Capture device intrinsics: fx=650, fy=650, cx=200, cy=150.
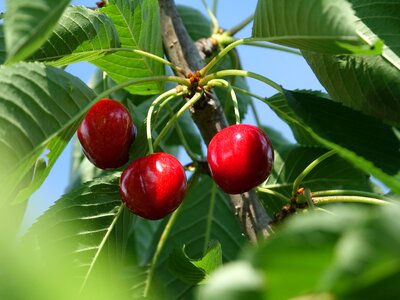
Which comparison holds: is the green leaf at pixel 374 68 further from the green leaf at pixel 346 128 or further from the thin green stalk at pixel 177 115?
the thin green stalk at pixel 177 115

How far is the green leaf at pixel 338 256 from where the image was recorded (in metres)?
0.39

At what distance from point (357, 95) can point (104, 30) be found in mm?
602

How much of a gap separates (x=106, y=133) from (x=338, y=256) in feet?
3.77

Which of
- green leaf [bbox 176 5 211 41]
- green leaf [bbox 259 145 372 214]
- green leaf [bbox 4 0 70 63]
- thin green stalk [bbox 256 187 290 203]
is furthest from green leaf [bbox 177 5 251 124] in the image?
green leaf [bbox 4 0 70 63]

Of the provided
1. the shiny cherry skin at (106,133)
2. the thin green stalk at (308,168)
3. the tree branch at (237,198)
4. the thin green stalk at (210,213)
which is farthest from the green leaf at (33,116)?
the thin green stalk at (210,213)

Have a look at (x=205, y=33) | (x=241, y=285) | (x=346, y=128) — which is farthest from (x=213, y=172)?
(x=205, y=33)

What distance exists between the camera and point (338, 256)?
1.30ft

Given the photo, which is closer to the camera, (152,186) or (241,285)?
(241,285)

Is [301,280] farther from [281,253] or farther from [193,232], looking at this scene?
[193,232]

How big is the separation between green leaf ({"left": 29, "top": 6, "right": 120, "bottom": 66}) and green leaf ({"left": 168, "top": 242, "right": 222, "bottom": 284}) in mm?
518

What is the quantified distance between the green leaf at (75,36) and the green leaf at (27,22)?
59 cm

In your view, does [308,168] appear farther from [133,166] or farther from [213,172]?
[133,166]

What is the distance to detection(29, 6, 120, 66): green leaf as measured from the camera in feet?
4.82

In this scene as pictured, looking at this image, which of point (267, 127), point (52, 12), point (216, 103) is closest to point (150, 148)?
point (216, 103)
